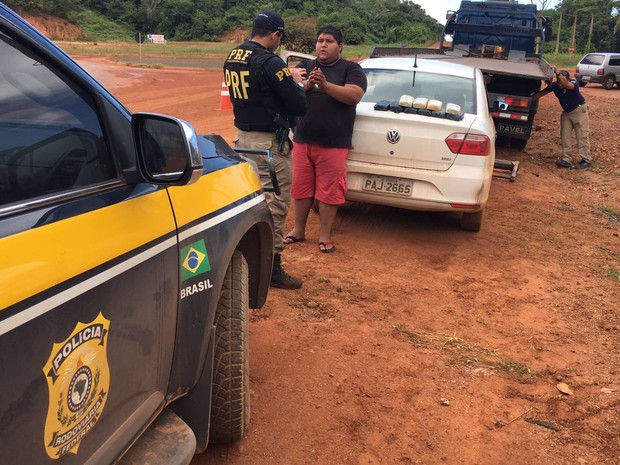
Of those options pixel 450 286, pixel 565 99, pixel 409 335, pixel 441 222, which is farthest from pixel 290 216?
pixel 565 99

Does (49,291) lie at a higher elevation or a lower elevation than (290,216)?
higher

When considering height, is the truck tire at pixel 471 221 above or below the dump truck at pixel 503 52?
below

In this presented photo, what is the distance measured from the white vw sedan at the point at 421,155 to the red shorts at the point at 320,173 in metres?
0.33

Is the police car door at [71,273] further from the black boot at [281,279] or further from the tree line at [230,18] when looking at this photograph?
the tree line at [230,18]

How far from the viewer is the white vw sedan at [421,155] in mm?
5480

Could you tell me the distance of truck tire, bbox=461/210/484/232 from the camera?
6.21 m

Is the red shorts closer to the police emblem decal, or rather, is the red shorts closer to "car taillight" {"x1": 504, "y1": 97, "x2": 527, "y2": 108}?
the police emblem decal

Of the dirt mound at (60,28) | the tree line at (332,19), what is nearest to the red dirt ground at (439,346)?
the dirt mound at (60,28)

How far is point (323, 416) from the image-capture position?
3152 millimetres

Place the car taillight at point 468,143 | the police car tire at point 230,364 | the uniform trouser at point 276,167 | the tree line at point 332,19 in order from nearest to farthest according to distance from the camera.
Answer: the police car tire at point 230,364
the uniform trouser at point 276,167
the car taillight at point 468,143
the tree line at point 332,19

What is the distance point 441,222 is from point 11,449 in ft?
19.0

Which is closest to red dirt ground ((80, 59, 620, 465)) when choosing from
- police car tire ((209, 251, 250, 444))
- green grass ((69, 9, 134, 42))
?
police car tire ((209, 251, 250, 444))

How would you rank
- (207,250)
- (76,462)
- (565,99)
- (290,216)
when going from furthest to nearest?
(565,99) < (290,216) < (207,250) < (76,462)

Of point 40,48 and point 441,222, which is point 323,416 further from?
point 441,222
